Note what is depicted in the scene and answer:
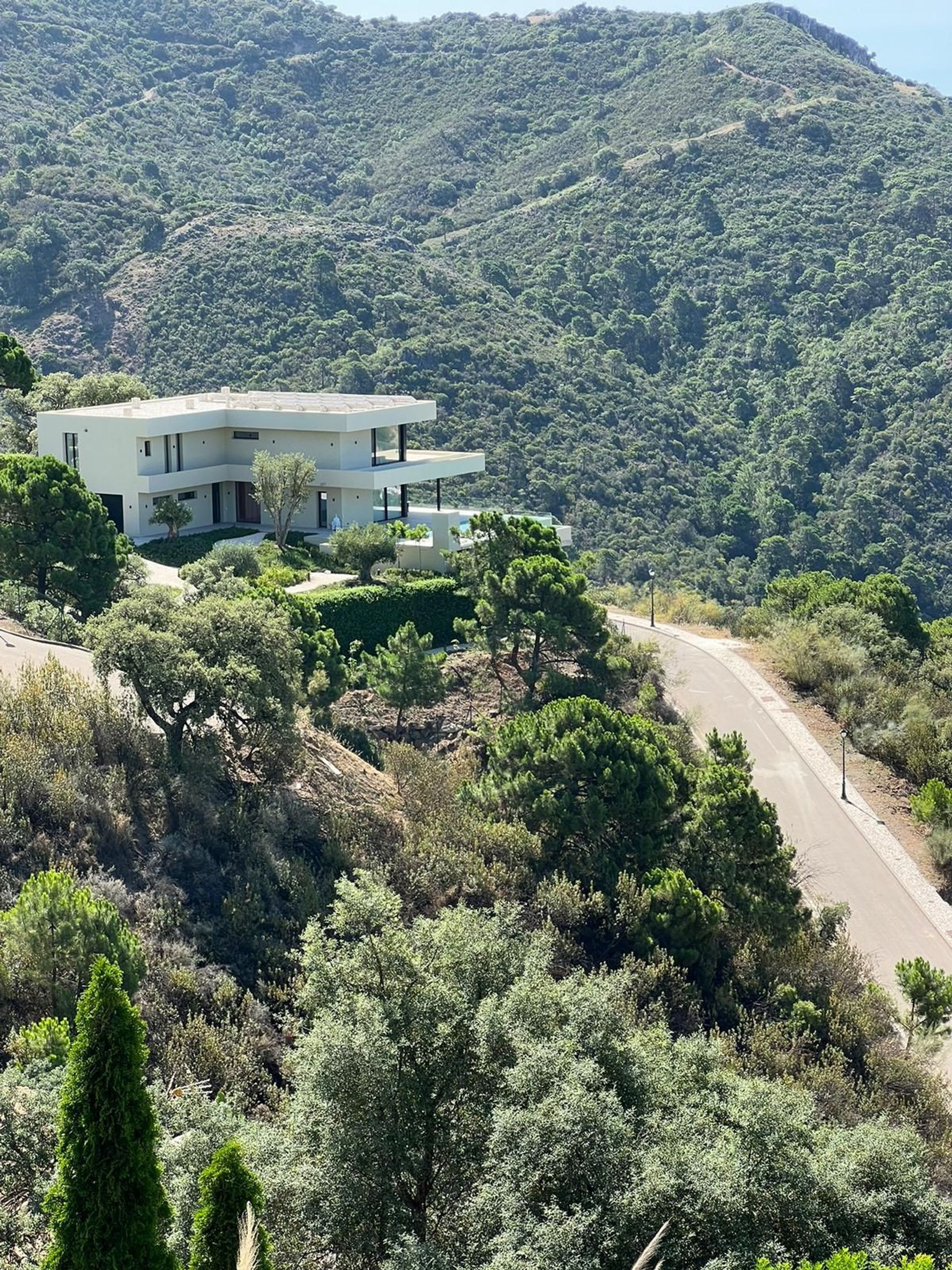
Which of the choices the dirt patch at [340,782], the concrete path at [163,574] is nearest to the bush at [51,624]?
the concrete path at [163,574]

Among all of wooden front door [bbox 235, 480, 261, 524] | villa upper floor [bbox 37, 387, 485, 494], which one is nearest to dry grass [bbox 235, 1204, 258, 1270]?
villa upper floor [bbox 37, 387, 485, 494]

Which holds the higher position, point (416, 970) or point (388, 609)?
point (416, 970)

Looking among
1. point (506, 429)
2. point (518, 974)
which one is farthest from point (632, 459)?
point (518, 974)

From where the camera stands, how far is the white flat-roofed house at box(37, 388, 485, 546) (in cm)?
3550

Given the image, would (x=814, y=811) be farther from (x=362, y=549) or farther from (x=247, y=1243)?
(x=247, y=1243)

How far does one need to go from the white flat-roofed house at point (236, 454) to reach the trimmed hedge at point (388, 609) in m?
2.41

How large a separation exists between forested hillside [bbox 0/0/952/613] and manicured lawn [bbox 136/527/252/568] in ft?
74.2

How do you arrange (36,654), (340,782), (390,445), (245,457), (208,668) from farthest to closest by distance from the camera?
(390,445)
(245,457)
(36,654)
(340,782)
(208,668)

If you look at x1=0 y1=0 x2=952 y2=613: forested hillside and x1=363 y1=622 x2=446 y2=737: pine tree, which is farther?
x1=0 y1=0 x2=952 y2=613: forested hillside

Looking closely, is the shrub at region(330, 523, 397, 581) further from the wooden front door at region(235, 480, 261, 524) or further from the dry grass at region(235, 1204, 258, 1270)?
the dry grass at region(235, 1204, 258, 1270)

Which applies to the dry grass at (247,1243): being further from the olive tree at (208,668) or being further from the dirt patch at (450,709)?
the dirt patch at (450,709)

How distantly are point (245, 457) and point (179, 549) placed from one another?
4.36 m

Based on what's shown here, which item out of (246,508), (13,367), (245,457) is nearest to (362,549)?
(246,508)

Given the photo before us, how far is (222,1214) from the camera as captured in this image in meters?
10.0
